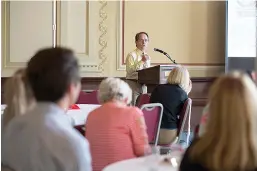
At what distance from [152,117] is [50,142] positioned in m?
1.93

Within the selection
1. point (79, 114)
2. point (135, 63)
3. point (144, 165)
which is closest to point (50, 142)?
point (144, 165)

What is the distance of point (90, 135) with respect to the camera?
256 centimetres

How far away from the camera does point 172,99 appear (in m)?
4.00

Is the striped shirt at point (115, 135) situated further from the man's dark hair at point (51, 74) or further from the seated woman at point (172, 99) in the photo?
the seated woman at point (172, 99)

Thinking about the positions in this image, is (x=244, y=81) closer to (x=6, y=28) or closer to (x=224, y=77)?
(x=224, y=77)

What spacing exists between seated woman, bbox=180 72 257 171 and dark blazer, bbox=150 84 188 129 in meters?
2.52

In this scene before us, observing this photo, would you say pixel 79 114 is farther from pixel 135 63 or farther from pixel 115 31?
pixel 115 31

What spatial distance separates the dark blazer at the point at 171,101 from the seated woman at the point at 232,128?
2518 mm

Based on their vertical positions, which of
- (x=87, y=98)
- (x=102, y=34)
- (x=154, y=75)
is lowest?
(x=87, y=98)

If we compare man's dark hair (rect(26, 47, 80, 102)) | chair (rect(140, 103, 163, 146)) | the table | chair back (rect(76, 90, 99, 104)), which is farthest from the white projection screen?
man's dark hair (rect(26, 47, 80, 102))

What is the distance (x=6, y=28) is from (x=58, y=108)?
5.61 m

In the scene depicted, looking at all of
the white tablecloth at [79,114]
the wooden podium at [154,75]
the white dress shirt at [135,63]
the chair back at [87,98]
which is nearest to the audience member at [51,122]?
the white tablecloth at [79,114]

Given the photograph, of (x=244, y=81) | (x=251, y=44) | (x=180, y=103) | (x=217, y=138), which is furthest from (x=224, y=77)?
(x=251, y=44)

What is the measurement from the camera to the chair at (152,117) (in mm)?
3469
